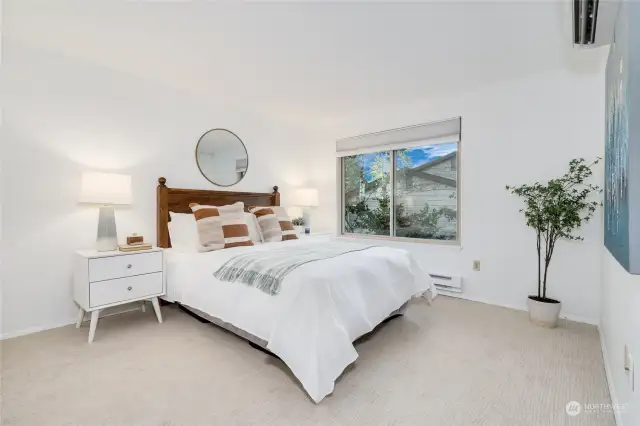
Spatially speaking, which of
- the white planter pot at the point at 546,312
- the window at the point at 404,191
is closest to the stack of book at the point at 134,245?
the window at the point at 404,191

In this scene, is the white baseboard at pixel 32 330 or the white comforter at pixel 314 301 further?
the white baseboard at pixel 32 330

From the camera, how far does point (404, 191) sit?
4.27 metres

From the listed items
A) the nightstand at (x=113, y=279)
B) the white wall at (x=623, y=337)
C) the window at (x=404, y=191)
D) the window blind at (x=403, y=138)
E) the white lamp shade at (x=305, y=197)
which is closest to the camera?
the white wall at (x=623, y=337)

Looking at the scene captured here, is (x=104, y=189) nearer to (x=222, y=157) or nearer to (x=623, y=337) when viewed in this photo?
(x=222, y=157)

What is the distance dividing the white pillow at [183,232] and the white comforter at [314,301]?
0.21m

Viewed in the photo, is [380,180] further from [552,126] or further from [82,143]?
[82,143]

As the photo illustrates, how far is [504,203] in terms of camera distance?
3.33 meters

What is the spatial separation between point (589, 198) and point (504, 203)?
692mm

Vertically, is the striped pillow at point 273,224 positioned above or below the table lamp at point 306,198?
below

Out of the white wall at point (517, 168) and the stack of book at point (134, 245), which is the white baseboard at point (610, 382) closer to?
the white wall at point (517, 168)

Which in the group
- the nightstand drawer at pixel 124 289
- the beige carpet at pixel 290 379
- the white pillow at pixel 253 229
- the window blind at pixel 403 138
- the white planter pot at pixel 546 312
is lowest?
the beige carpet at pixel 290 379

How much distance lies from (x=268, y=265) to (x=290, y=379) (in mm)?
742

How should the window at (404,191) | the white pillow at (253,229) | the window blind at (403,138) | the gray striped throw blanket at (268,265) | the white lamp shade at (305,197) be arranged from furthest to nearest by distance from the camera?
the white lamp shade at (305,197), the window at (404,191), the window blind at (403,138), the white pillow at (253,229), the gray striped throw blanket at (268,265)

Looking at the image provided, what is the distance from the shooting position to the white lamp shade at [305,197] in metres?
4.65
